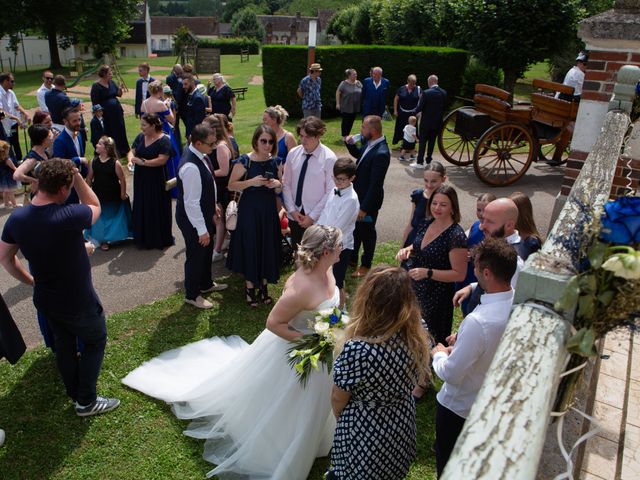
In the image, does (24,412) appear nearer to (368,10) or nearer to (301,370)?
(301,370)

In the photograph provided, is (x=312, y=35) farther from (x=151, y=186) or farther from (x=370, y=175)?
(x=370, y=175)

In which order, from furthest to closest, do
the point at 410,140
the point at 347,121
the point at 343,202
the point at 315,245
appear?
the point at 347,121
the point at 410,140
the point at 343,202
the point at 315,245

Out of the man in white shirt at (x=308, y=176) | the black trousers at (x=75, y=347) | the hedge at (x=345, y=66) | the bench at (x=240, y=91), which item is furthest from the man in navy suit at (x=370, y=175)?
the bench at (x=240, y=91)

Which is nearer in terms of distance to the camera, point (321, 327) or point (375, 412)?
point (375, 412)

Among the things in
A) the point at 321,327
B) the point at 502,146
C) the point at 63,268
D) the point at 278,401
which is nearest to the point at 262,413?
the point at 278,401

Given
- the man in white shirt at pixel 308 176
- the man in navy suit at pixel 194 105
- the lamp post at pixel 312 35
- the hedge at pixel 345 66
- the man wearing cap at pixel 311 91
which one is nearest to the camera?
the man in white shirt at pixel 308 176

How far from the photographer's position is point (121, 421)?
407 centimetres

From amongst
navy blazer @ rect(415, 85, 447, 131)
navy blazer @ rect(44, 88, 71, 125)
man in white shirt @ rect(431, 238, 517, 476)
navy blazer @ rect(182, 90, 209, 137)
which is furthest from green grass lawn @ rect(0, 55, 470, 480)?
navy blazer @ rect(415, 85, 447, 131)

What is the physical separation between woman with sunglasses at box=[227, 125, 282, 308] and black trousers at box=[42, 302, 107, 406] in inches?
72.8

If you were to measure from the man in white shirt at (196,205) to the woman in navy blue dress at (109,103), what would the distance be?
6402 millimetres

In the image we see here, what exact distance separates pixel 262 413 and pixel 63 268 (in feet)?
5.49

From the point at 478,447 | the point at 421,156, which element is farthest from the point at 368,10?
the point at 478,447

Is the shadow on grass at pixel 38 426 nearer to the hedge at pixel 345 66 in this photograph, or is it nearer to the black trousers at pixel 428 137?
the black trousers at pixel 428 137

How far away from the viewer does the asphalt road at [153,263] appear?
575cm
